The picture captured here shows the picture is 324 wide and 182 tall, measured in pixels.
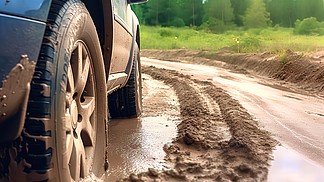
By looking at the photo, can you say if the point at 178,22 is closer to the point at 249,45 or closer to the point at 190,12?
the point at 190,12

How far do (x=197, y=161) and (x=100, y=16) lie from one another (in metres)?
1.27

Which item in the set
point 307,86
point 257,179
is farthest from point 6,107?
point 307,86

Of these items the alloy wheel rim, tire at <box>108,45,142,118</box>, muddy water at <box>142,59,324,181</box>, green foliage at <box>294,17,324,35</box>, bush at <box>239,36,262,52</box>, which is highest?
the alloy wheel rim

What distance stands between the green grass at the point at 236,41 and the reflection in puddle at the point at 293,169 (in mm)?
16121

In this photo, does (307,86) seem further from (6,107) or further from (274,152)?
(6,107)

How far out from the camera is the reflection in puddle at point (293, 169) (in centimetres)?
325

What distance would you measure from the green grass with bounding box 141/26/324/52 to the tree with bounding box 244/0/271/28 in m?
4.70

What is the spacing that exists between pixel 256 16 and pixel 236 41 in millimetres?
31391

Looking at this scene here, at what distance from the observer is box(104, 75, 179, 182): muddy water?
3418mm

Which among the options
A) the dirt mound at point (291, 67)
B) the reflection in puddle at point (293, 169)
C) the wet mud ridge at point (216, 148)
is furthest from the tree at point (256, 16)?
the reflection in puddle at point (293, 169)

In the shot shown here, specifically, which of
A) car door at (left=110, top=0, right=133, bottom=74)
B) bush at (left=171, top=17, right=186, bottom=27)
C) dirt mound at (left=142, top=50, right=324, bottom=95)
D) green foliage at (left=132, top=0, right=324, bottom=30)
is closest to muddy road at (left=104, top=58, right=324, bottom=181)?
car door at (left=110, top=0, right=133, bottom=74)

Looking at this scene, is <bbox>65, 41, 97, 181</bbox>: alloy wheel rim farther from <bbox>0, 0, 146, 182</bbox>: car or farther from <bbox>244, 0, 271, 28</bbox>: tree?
<bbox>244, 0, 271, 28</bbox>: tree

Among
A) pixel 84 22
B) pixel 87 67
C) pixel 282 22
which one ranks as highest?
pixel 84 22

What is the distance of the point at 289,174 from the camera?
3.34 m
